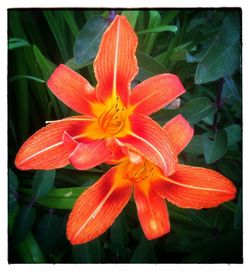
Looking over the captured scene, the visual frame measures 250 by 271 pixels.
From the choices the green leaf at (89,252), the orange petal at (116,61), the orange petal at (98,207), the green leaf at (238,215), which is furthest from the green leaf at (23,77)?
the green leaf at (238,215)

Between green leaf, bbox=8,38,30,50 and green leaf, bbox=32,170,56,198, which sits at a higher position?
green leaf, bbox=8,38,30,50

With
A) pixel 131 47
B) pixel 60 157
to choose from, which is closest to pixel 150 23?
pixel 131 47

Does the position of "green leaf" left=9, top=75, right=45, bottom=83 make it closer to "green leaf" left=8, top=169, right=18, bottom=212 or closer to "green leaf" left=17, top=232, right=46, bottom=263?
"green leaf" left=8, top=169, right=18, bottom=212

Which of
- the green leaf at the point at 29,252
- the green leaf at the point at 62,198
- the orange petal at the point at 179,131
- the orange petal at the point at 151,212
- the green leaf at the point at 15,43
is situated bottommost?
the green leaf at the point at 29,252

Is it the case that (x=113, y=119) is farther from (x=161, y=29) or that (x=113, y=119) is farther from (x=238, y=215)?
(x=238, y=215)

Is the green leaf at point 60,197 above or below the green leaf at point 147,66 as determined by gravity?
below

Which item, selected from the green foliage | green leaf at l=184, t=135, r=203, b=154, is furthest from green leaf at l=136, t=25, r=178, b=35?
green leaf at l=184, t=135, r=203, b=154

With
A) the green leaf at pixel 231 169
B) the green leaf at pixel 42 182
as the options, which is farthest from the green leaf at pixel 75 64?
the green leaf at pixel 231 169

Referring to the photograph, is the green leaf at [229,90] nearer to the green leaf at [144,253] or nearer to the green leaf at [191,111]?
the green leaf at [191,111]
